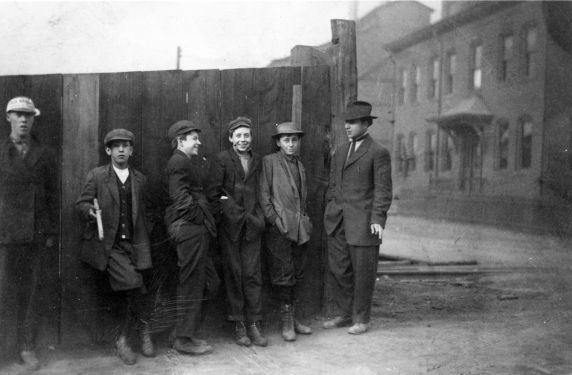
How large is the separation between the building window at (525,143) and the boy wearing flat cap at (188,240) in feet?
59.5

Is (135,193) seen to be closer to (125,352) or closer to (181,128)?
(181,128)

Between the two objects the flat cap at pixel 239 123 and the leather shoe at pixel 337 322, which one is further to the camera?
the leather shoe at pixel 337 322

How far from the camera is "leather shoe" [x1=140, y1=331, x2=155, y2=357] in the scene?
184 inches

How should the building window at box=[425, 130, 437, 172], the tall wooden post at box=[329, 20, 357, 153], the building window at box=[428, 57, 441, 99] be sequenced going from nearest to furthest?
the tall wooden post at box=[329, 20, 357, 153], the building window at box=[425, 130, 437, 172], the building window at box=[428, 57, 441, 99]

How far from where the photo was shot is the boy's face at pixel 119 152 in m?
4.70

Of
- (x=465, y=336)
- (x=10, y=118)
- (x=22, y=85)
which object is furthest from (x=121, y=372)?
(x=465, y=336)

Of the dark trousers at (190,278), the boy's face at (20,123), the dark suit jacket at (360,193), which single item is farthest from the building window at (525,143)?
the boy's face at (20,123)

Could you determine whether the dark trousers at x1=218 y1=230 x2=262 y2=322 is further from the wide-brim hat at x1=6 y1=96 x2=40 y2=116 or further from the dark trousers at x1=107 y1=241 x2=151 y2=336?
the wide-brim hat at x1=6 y1=96 x2=40 y2=116

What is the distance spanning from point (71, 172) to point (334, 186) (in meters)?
→ 2.35

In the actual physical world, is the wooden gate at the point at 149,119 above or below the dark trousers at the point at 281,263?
above

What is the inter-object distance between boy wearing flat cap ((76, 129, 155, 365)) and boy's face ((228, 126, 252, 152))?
84cm

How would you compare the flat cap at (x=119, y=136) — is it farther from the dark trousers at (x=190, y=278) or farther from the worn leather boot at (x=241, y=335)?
the worn leather boot at (x=241, y=335)

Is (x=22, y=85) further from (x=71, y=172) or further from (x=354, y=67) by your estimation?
(x=354, y=67)

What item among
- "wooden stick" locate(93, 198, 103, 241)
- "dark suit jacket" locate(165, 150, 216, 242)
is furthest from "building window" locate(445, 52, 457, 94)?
"wooden stick" locate(93, 198, 103, 241)
